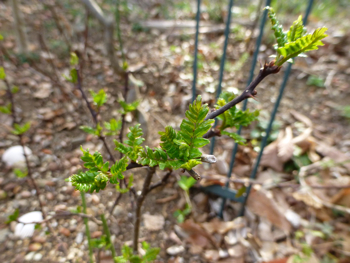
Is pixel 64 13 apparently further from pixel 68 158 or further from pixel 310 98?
pixel 310 98

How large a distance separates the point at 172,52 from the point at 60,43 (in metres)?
1.15

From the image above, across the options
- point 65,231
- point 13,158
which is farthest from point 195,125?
point 13,158

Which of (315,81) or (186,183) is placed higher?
(315,81)

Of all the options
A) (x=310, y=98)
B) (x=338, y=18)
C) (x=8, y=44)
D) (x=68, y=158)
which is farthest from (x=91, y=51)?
(x=338, y=18)

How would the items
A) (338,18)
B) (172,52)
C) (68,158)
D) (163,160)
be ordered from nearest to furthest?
1. (163,160)
2. (68,158)
3. (172,52)
4. (338,18)

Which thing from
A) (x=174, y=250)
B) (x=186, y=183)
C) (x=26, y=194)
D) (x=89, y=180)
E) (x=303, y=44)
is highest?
(x=26, y=194)

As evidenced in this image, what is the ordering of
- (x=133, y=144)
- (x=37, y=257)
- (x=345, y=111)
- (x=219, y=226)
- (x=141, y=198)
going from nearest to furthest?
1. (x=133, y=144)
2. (x=141, y=198)
3. (x=37, y=257)
4. (x=219, y=226)
5. (x=345, y=111)

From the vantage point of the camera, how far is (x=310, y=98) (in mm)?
2477

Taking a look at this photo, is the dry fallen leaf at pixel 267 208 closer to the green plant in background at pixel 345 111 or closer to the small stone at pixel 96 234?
the small stone at pixel 96 234

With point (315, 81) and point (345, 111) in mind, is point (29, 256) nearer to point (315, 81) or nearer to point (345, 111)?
point (345, 111)

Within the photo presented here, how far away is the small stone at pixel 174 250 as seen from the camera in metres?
1.47

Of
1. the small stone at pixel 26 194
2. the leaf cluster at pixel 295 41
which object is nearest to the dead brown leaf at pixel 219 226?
the small stone at pixel 26 194

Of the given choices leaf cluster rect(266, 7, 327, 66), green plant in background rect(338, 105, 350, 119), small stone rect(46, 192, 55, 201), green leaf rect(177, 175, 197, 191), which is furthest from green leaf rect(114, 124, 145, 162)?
green plant in background rect(338, 105, 350, 119)

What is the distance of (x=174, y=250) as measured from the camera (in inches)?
58.4
